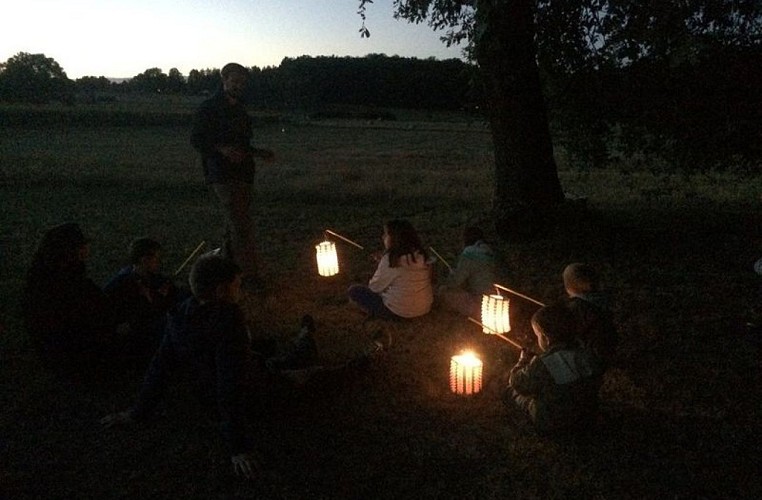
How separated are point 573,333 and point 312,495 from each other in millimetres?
2270

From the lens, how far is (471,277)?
22.8ft

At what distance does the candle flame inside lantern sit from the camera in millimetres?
8312

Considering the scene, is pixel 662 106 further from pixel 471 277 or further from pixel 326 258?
pixel 326 258

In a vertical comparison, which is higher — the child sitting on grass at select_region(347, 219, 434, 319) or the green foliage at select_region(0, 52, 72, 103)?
the child sitting on grass at select_region(347, 219, 434, 319)

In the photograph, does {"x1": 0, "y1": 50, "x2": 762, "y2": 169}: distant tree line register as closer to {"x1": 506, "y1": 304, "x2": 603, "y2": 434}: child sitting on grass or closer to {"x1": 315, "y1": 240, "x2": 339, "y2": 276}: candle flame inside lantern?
{"x1": 315, "y1": 240, "x2": 339, "y2": 276}: candle flame inside lantern

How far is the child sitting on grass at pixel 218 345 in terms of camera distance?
415 centimetres

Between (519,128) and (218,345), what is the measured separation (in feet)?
23.0

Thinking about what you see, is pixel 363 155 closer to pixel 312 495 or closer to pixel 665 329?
pixel 665 329

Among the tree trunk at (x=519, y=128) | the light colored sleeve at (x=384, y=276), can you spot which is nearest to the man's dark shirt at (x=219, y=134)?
the light colored sleeve at (x=384, y=276)

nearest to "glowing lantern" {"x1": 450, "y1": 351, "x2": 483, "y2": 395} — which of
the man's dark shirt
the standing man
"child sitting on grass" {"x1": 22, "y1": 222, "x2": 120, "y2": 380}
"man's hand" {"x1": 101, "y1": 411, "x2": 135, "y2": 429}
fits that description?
"man's hand" {"x1": 101, "y1": 411, "x2": 135, "y2": 429}

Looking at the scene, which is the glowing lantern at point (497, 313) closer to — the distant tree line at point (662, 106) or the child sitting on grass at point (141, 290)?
the child sitting on grass at point (141, 290)

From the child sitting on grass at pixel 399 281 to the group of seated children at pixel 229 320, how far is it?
0.04ft

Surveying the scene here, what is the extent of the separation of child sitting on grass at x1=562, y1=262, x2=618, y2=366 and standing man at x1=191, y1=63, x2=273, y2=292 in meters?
4.43

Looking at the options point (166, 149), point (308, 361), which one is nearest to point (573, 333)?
point (308, 361)
